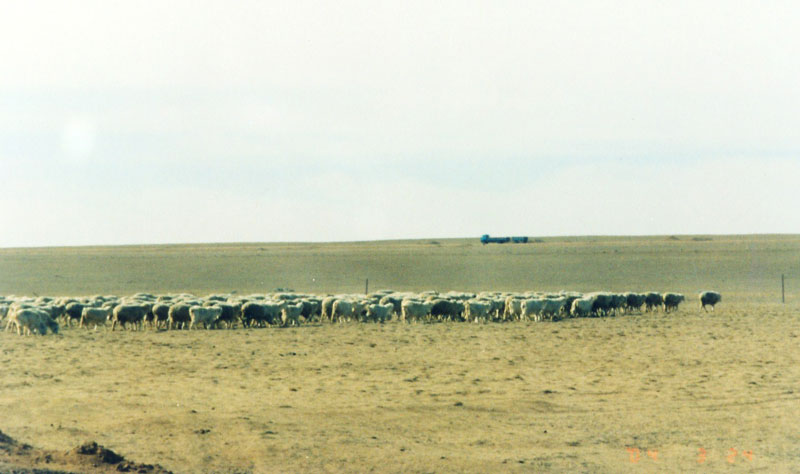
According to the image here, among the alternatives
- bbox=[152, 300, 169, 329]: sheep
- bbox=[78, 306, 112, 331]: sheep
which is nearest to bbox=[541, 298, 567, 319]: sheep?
bbox=[152, 300, 169, 329]: sheep

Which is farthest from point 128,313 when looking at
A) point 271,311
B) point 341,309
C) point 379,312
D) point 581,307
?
point 581,307

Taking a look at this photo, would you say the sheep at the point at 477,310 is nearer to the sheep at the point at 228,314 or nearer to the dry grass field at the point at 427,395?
the dry grass field at the point at 427,395

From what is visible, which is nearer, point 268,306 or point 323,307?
point 268,306

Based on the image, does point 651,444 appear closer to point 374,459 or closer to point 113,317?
point 374,459

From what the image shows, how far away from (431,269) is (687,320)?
33206mm

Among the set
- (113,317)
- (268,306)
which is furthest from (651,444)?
(113,317)

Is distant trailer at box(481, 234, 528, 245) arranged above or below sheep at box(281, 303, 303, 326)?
above

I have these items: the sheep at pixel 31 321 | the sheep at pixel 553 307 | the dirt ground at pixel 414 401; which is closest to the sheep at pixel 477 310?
the sheep at pixel 553 307

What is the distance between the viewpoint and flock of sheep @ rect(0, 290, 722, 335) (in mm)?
24953

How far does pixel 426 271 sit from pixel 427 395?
4514 centimetres

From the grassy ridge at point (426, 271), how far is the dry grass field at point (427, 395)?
68.2ft

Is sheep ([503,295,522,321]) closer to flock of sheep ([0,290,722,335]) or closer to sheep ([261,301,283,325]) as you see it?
flock of sheep ([0,290,722,335])

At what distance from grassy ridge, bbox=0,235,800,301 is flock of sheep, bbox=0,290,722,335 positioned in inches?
535

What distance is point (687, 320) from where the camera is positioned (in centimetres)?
2797
